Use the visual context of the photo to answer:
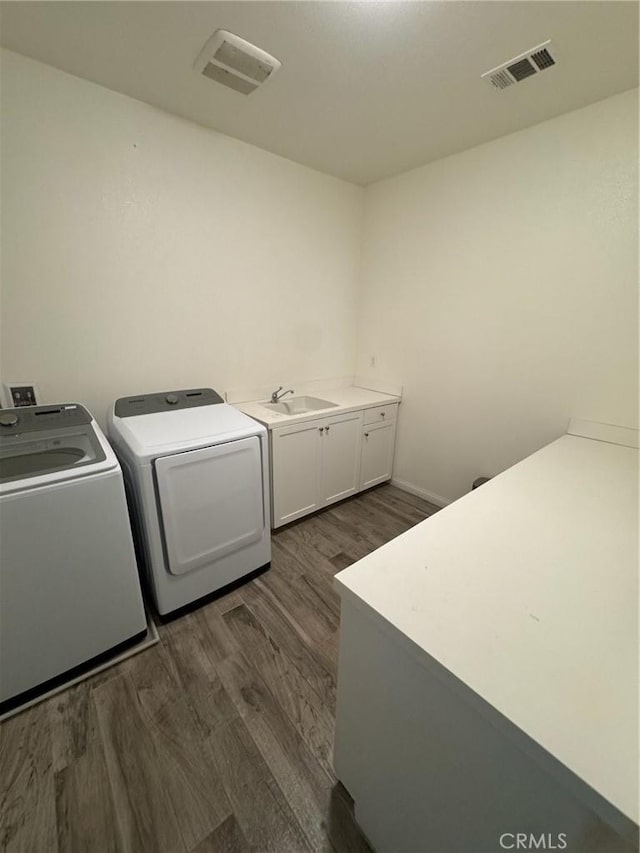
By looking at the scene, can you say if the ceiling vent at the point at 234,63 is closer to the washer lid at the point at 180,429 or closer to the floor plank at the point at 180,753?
the washer lid at the point at 180,429

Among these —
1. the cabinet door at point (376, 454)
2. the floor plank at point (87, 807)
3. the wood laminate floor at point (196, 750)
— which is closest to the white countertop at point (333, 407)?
the cabinet door at point (376, 454)

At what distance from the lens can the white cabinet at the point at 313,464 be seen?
2234 millimetres

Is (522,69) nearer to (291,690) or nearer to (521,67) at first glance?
(521,67)

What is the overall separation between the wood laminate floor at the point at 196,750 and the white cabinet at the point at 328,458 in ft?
2.60

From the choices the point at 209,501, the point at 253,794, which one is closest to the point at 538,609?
the point at 253,794

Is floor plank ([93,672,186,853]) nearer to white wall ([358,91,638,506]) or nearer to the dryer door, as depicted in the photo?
the dryer door

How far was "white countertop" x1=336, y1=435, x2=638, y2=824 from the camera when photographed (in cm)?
54

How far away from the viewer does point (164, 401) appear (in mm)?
2037

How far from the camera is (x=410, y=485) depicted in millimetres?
2961

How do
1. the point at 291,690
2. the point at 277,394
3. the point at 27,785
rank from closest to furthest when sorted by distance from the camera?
the point at 27,785 < the point at 291,690 < the point at 277,394

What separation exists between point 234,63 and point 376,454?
246 centimetres

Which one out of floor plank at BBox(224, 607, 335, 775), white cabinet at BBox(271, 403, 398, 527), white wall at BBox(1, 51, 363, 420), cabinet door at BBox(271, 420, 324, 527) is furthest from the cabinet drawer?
floor plank at BBox(224, 607, 335, 775)

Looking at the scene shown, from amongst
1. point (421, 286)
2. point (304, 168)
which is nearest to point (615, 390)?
point (421, 286)

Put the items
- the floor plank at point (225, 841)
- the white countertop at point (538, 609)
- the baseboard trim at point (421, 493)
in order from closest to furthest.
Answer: the white countertop at point (538, 609) → the floor plank at point (225, 841) → the baseboard trim at point (421, 493)
